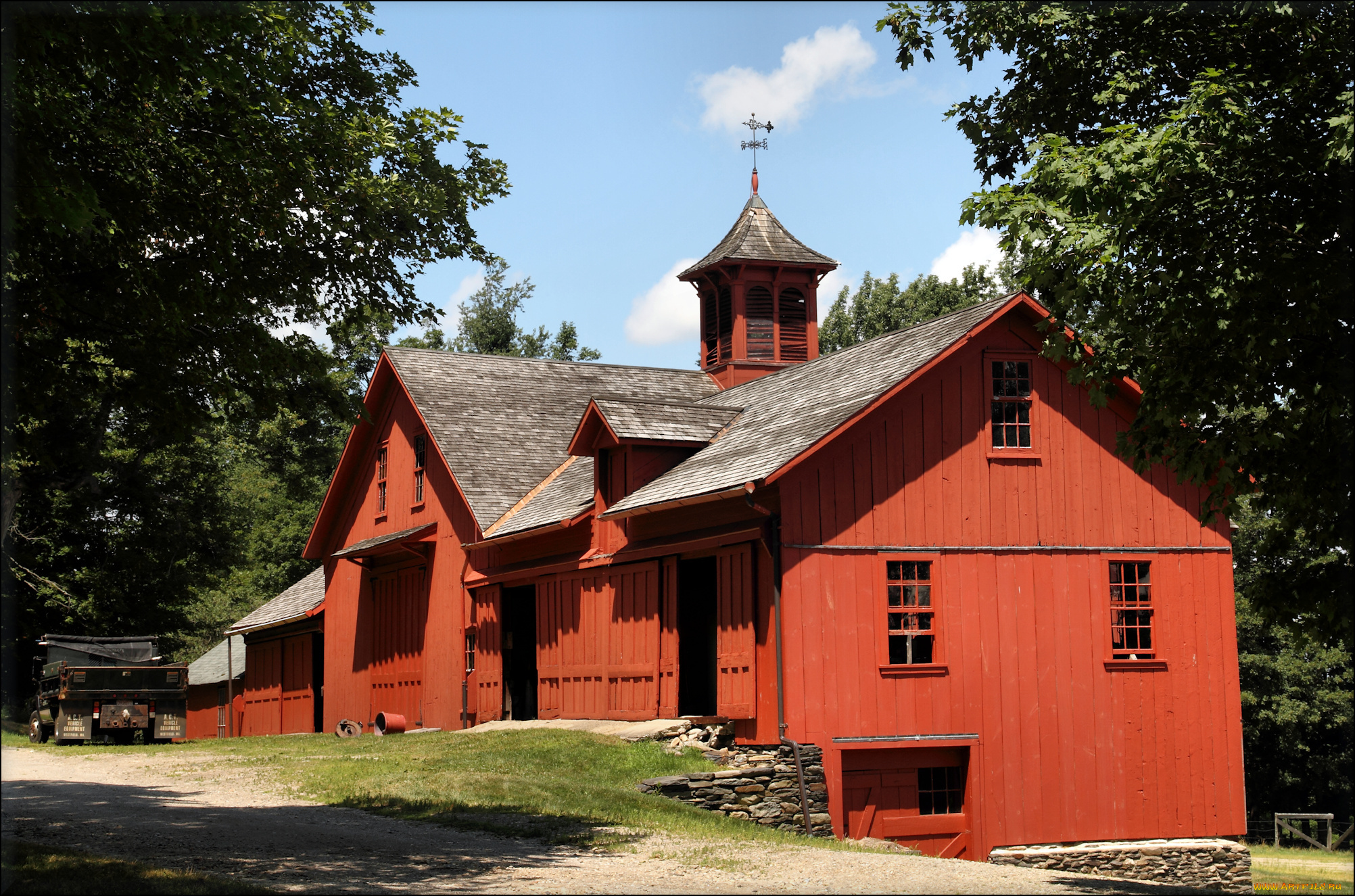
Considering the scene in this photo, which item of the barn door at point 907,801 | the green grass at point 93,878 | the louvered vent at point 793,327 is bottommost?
the barn door at point 907,801

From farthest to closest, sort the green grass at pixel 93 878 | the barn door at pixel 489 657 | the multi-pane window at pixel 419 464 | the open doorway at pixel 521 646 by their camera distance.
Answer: the multi-pane window at pixel 419 464
the open doorway at pixel 521 646
the barn door at pixel 489 657
the green grass at pixel 93 878

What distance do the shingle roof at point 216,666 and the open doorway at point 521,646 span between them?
1932 cm

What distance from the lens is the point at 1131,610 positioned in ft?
67.9

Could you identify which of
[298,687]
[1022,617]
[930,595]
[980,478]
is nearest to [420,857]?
[930,595]

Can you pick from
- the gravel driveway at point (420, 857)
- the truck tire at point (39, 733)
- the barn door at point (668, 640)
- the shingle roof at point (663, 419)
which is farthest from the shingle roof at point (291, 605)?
the gravel driveway at point (420, 857)

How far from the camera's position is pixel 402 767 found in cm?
1850

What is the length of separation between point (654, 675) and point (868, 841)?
5.39 m

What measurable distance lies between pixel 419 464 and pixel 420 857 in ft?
63.4

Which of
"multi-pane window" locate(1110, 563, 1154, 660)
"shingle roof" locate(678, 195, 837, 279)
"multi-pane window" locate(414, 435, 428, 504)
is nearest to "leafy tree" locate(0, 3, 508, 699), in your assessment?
"multi-pane window" locate(1110, 563, 1154, 660)

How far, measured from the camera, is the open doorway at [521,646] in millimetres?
26938

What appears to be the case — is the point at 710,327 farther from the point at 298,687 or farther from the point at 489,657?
the point at 298,687

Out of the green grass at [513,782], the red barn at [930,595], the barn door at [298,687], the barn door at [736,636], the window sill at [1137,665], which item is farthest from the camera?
the barn door at [298,687]

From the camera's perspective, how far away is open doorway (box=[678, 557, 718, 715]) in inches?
880

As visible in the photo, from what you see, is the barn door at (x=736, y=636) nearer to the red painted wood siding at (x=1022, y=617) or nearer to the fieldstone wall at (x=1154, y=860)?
the red painted wood siding at (x=1022, y=617)
